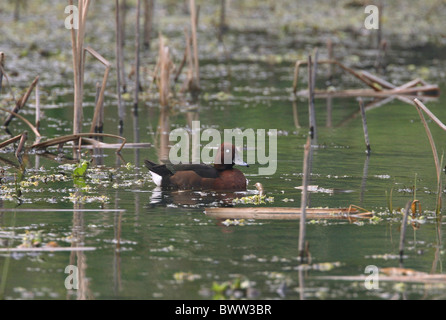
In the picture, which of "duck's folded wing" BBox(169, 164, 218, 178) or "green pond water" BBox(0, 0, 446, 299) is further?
"duck's folded wing" BBox(169, 164, 218, 178)

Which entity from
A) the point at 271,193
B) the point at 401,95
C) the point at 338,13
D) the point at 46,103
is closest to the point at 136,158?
the point at 271,193

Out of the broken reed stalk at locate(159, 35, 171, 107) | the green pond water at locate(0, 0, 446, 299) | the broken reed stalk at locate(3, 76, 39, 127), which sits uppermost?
the broken reed stalk at locate(159, 35, 171, 107)

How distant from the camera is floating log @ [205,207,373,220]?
23.8ft

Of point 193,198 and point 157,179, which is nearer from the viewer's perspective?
point 193,198

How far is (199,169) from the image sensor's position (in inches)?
341

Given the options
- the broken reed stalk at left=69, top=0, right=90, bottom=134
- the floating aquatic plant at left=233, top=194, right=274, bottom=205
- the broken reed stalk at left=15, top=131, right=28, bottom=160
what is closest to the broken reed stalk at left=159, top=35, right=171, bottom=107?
the broken reed stalk at left=69, top=0, right=90, bottom=134

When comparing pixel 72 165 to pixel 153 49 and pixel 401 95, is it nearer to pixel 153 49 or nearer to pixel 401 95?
pixel 401 95

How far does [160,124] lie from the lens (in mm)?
12969

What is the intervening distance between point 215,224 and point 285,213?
653 millimetres


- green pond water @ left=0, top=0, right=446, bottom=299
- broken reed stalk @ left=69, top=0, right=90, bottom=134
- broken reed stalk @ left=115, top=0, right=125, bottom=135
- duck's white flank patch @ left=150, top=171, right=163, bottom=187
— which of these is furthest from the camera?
broken reed stalk @ left=115, top=0, right=125, bottom=135

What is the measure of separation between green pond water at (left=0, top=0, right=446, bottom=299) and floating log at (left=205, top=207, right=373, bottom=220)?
0.11 m

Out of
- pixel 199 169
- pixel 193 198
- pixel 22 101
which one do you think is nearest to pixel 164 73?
pixel 22 101

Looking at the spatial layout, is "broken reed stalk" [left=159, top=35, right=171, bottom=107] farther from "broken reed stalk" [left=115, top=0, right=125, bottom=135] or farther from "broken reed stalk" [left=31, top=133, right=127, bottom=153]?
"broken reed stalk" [left=31, top=133, right=127, bottom=153]

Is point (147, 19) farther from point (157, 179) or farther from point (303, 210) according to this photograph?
point (303, 210)
